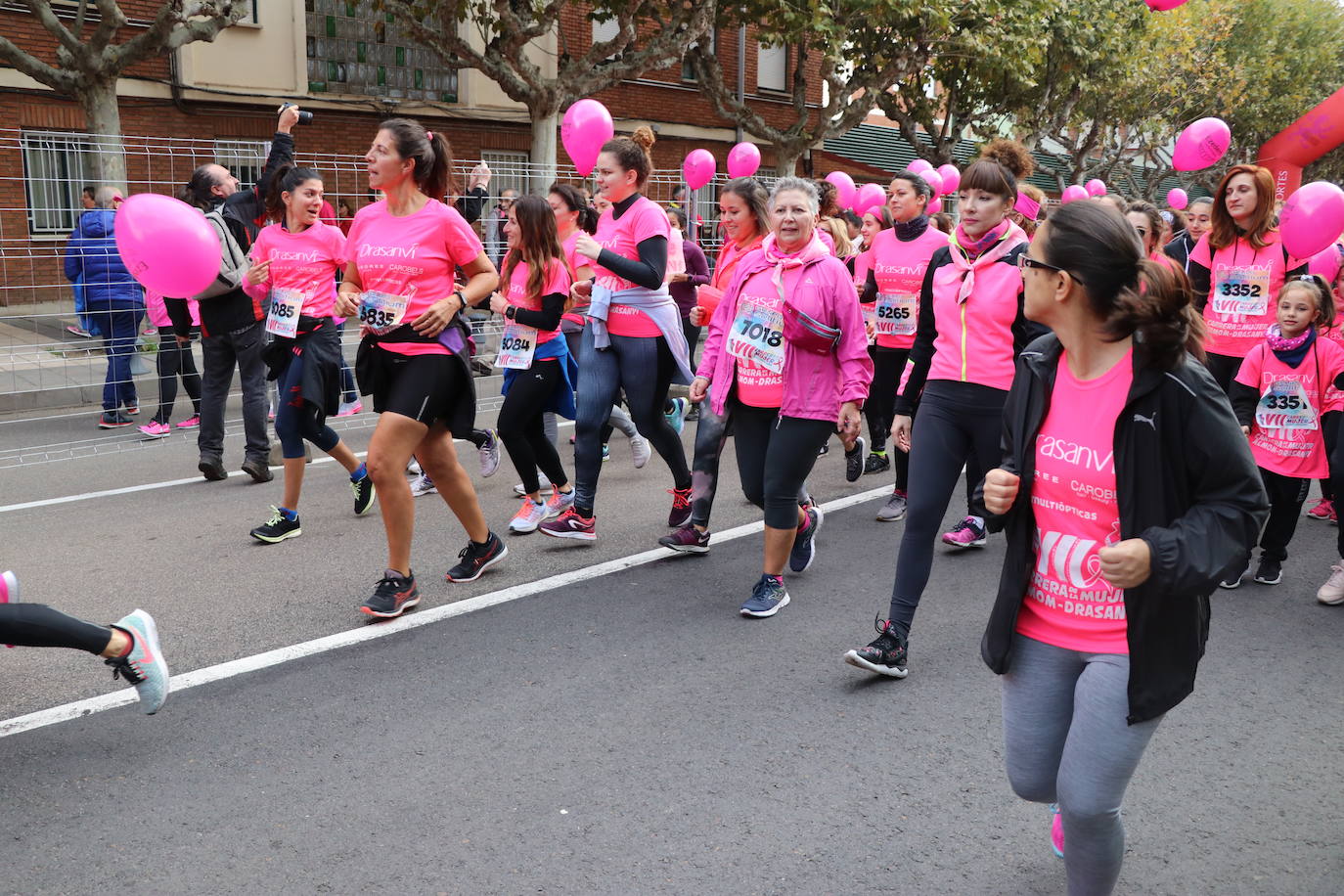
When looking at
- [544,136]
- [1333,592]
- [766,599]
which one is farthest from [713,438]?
[544,136]

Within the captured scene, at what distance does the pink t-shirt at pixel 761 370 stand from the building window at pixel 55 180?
688 centimetres

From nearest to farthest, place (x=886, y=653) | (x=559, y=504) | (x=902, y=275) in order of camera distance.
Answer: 1. (x=886, y=653)
2. (x=559, y=504)
3. (x=902, y=275)

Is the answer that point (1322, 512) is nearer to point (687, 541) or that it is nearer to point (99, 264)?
point (687, 541)

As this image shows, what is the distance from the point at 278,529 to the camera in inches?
250

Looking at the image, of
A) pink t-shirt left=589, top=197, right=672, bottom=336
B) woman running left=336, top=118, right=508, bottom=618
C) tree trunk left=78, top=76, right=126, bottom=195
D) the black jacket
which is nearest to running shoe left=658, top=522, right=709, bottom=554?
pink t-shirt left=589, top=197, right=672, bottom=336

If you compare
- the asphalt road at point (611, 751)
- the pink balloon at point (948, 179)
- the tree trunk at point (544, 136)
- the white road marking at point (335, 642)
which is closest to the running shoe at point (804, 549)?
the asphalt road at point (611, 751)

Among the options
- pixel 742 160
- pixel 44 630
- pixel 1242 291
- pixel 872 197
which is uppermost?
pixel 742 160

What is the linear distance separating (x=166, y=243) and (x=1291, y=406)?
5.56m

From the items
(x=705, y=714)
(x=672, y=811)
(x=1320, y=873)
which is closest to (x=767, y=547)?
(x=705, y=714)

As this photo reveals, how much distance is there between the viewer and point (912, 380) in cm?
488

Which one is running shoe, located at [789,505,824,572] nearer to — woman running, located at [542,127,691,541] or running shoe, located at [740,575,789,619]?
running shoe, located at [740,575,789,619]

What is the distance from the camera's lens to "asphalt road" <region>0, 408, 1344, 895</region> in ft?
10.4

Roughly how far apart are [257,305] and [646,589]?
3484mm

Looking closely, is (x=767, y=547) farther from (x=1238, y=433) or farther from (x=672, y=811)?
(x=1238, y=433)
